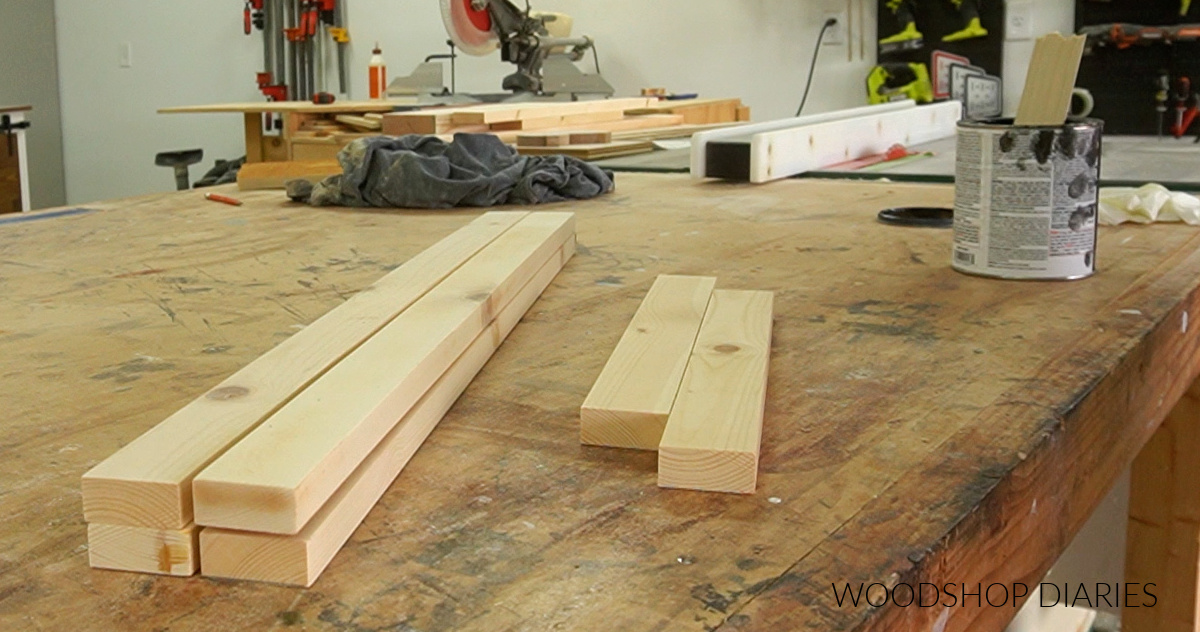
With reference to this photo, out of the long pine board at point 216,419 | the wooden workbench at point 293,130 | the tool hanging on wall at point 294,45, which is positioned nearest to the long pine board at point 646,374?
the long pine board at point 216,419

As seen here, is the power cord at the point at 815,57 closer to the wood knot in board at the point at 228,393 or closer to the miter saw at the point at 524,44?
the miter saw at the point at 524,44

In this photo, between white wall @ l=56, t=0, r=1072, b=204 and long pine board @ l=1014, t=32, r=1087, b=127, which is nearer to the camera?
long pine board @ l=1014, t=32, r=1087, b=127

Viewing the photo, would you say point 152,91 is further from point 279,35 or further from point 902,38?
point 902,38

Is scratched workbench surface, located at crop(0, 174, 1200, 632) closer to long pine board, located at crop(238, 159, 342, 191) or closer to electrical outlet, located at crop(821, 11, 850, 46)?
long pine board, located at crop(238, 159, 342, 191)

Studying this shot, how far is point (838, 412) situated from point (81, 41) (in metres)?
6.85

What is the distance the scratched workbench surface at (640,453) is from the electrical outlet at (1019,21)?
8.25 ft

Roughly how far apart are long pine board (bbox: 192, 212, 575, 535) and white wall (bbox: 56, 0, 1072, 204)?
3.20 m

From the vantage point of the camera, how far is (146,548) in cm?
46

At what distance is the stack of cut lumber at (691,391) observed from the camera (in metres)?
0.54

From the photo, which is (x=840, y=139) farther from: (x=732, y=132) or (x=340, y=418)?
(x=340, y=418)

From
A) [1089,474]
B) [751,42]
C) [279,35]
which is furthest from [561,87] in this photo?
[1089,474]

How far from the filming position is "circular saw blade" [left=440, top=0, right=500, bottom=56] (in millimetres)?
3568

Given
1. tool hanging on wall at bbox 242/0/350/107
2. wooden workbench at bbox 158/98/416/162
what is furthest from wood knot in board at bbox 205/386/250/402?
tool hanging on wall at bbox 242/0/350/107

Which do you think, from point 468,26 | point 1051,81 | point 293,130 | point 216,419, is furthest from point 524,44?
point 216,419
